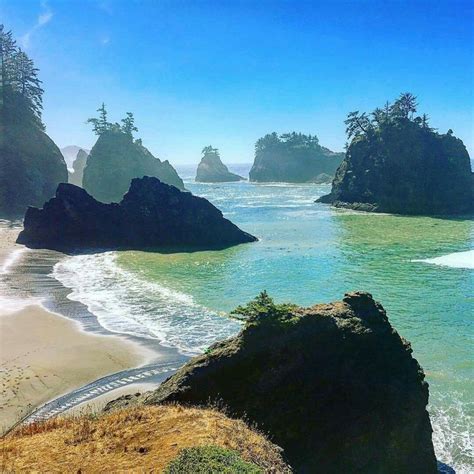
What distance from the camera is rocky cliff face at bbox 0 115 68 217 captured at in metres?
73.6

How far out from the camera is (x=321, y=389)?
1250 centimetres

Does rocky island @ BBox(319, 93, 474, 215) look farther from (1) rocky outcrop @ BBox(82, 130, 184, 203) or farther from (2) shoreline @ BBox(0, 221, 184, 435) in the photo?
(2) shoreline @ BBox(0, 221, 184, 435)

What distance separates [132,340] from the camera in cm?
2242

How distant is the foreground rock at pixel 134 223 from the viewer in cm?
5119

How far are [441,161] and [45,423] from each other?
96293 mm

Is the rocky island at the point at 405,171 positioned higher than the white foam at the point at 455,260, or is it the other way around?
the rocky island at the point at 405,171

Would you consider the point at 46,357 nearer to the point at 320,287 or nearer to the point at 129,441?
the point at 129,441

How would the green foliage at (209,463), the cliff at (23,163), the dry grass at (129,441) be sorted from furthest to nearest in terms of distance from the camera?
the cliff at (23,163) < the dry grass at (129,441) < the green foliage at (209,463)

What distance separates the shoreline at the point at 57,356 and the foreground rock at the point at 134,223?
20.1 metres

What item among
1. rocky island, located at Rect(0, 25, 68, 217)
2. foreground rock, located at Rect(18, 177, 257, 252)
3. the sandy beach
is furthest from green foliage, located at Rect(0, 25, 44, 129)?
the sandy beach

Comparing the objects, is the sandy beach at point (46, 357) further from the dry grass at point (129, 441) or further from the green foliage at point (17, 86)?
the green foliage at point (17, 86)

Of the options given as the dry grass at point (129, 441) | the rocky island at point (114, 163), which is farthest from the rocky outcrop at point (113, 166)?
the dry grass at point (129, 441)

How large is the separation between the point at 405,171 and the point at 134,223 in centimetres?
6334

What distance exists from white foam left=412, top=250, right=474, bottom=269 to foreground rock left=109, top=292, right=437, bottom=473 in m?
27.6
